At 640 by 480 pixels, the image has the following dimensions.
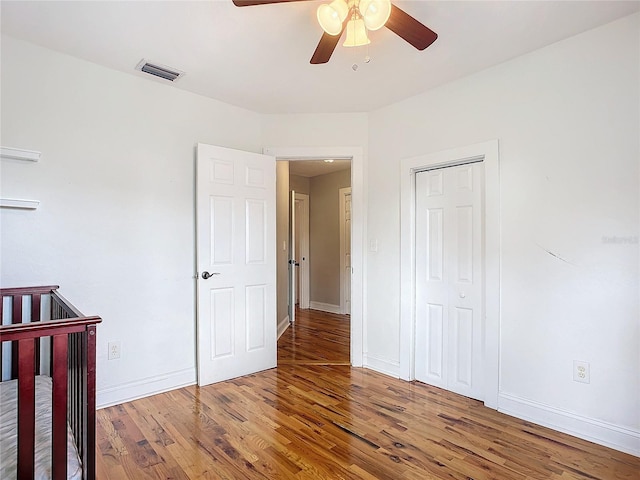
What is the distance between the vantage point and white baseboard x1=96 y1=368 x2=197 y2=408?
106 inches

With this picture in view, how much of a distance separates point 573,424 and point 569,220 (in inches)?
49.5

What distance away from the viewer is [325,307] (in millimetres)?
6430

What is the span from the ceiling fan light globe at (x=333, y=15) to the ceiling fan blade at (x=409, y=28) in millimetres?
230

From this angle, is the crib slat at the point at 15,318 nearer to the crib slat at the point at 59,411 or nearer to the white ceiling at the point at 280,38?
the crib slat at the point at 59,411

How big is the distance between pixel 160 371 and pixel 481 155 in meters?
3.00

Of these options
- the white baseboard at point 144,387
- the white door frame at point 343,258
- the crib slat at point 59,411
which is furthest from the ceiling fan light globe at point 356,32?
the white door frame at point 343,258

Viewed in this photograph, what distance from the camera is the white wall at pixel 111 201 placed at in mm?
2404

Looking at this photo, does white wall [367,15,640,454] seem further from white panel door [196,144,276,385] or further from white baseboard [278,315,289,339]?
white baseboard [278,315,289,339]

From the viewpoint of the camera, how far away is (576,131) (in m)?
2.31

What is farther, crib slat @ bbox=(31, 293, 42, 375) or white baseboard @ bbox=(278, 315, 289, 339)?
white baseboard @ bbox=(278, 315, 289, 339)

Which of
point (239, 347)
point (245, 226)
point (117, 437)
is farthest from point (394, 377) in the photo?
point (117, 437)

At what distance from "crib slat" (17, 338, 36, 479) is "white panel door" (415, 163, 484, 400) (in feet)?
8.78

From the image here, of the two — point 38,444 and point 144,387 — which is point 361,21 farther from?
point 144,387

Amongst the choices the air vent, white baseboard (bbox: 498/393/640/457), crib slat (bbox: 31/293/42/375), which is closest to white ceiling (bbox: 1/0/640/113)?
the air vent
